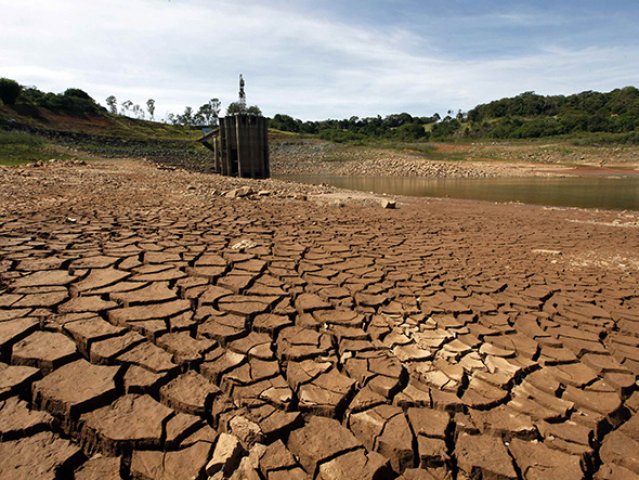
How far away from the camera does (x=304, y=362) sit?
2.27 m

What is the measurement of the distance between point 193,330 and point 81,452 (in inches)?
39.1

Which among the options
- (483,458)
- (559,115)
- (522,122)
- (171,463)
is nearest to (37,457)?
(171,463)

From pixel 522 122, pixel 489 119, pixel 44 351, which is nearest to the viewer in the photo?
pixel 44 351

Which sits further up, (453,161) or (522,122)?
(522,122)

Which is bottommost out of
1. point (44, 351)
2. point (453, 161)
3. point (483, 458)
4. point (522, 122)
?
point (483, 458)

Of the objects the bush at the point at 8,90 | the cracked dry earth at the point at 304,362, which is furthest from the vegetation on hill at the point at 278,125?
the cracked dry earth at the point at 304,362

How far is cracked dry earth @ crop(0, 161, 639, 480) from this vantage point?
5.32 feet

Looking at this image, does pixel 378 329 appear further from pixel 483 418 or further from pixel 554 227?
pixel 554 227

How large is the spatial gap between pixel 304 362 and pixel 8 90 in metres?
38.9

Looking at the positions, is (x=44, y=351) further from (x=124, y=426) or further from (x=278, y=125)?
(x=278, y=125)

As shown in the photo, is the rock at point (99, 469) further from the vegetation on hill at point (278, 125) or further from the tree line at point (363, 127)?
the tree line at point (363, 127)

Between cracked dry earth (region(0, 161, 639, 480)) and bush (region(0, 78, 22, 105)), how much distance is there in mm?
34603

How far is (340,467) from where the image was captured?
1576 millimetres

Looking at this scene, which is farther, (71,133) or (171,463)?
(71,133)
